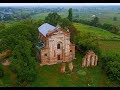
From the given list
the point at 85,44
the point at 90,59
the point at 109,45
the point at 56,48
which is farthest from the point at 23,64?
the point at 109,45

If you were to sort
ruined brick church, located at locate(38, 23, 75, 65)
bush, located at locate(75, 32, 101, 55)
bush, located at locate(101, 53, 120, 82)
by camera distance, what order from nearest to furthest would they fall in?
1. bush, located at locate(101, 53, 120, 82)
2. ruined brick church, located at locate(38, 23, 75, 65)
3. bush, located at locate(75, 32, 101, 55)

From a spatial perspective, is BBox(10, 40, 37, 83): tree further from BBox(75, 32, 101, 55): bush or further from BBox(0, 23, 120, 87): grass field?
BBox(75, 32, 101, 55): bush

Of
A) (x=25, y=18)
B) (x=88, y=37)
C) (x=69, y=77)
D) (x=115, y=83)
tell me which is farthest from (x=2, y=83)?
(x=25, y=18)

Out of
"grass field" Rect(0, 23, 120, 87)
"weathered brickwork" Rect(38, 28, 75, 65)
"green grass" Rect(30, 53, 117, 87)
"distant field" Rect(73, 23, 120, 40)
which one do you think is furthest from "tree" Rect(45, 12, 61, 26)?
"green grass" Rect(30, 53, 117, 87)

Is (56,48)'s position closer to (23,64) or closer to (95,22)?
(23,64)

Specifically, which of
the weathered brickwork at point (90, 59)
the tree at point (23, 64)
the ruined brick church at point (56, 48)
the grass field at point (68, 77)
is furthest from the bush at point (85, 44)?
the tree at point (23, 64)

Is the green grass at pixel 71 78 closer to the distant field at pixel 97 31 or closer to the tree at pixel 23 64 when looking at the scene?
the tree at pixel 23 64

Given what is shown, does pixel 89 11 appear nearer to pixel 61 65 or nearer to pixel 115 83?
pixel 61 65
